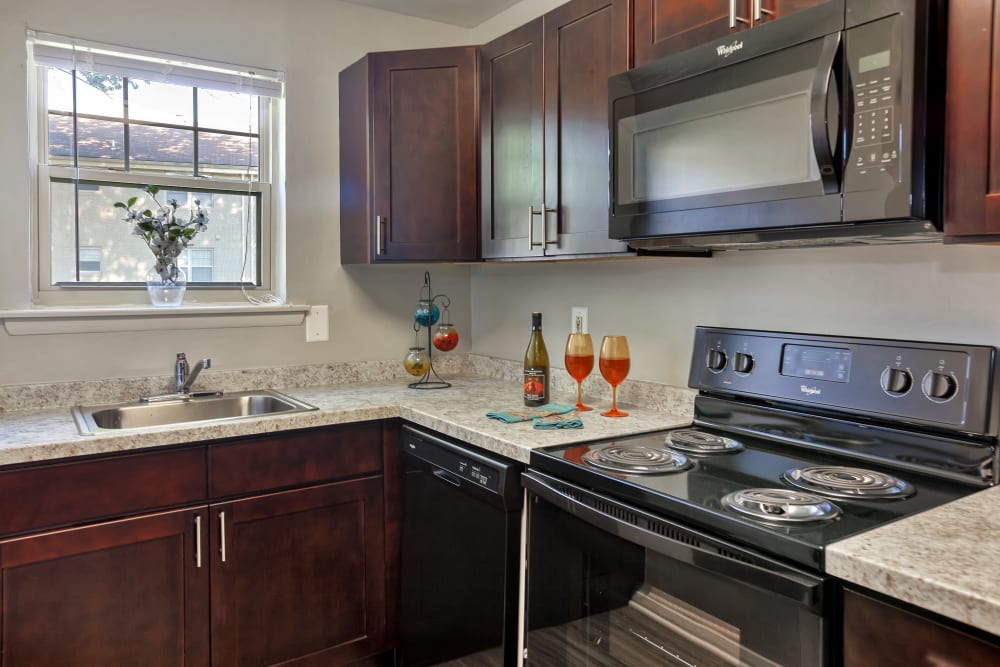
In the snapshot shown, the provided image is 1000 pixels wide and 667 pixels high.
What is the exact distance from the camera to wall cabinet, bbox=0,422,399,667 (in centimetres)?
168

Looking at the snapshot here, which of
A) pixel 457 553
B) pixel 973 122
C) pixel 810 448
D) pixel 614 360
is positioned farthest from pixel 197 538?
pixel 973 122

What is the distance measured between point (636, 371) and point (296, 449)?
1013 mm

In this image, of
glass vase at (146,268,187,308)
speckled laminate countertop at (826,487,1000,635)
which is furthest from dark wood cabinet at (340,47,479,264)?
speckled laminate countertop at (826,487,1000,635)

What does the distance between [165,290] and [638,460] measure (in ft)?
5.47

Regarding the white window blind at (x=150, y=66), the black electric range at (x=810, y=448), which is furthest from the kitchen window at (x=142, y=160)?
the black electric range at (x=810, y=448)

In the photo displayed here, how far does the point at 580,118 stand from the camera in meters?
1.87

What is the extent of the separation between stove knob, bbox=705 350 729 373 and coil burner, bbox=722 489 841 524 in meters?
0.58

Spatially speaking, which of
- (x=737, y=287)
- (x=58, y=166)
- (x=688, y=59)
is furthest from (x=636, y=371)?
(x=58, y=166)

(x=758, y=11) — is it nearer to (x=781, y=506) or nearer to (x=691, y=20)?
(x=691, y=20)

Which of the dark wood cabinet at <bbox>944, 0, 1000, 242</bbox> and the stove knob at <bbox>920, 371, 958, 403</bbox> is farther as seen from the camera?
the stove knob at <bbox>920, 371, 958, 403</bbox>

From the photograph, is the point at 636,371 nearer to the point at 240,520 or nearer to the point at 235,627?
the point at 240,520

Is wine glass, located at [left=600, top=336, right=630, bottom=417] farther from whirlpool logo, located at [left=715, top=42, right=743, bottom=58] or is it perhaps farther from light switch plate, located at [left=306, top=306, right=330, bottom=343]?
light switch plate, located at [left=306, top=306, right=330, bottom=343]

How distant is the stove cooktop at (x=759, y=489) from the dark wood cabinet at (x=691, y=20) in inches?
34.3

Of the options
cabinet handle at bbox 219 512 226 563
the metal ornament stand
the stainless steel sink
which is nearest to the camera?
cabinet handle at bbox 219 512 226 563
